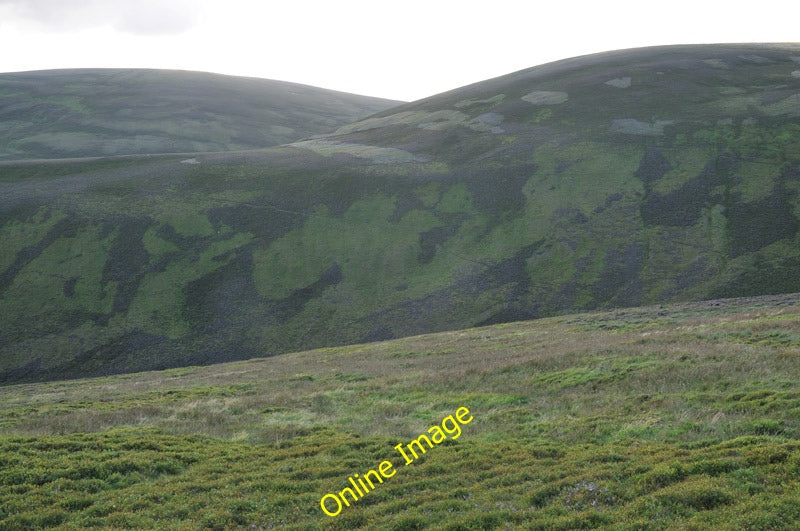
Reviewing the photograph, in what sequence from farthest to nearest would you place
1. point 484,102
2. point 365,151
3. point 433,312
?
1. point 484,102
2. point 365,151
3. point 433,312

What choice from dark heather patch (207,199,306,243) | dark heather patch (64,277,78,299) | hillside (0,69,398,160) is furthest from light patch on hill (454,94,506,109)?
dark heather patch (64,277,78,299)

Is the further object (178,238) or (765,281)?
(178,238)

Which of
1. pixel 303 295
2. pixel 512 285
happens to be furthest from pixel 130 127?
pixel 512 285

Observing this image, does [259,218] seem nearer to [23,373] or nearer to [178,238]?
[178,238]

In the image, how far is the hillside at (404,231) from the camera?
66375 millimetres

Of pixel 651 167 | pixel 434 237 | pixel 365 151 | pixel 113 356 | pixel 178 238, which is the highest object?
pixel 365 151

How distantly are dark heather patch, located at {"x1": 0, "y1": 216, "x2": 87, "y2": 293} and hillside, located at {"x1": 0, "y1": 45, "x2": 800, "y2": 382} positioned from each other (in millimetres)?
284

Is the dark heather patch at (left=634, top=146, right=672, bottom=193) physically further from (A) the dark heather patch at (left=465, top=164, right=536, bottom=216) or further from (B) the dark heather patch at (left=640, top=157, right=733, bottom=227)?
(A) the dark heather patch at (left=465, top=164, right=536, bottom=216)

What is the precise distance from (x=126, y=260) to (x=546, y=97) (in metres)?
90.6

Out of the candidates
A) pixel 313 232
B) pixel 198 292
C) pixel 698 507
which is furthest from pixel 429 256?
pixel 698 507

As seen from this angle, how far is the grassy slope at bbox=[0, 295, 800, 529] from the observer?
528 inches

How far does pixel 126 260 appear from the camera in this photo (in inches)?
3105

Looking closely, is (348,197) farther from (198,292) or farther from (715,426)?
(715,426)

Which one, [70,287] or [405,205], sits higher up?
[405,205]
